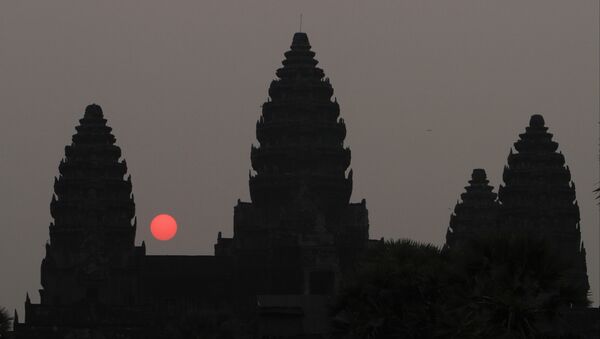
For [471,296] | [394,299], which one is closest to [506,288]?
[471,296]

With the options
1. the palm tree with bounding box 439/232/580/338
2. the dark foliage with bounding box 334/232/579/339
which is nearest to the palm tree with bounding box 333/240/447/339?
the dark foliage with bounding box 334/232/579/339

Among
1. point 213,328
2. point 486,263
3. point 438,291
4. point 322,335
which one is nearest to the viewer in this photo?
point 486,263

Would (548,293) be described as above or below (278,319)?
below

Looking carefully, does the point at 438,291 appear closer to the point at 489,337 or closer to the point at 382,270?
the point at 382,270

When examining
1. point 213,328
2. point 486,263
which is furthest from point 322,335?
point 486,263

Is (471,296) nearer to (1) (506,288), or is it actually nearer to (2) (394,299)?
(1) (506,288)

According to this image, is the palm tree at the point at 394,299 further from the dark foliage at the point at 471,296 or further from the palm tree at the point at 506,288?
the palm tree at the point at 506,288

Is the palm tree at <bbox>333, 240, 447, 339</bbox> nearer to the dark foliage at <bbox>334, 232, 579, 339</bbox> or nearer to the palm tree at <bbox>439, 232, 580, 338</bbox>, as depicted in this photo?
the dark foliage at <bbox>334, 232, 579, 339</bbox>

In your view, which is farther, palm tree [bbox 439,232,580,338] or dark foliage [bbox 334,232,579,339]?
dark foliage [bbox 334,232,579,339]

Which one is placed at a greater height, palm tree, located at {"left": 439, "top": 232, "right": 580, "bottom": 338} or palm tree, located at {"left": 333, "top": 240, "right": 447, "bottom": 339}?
palm tree, located at {"left": 333, "top": 240, "right": 447, "bottom": 339}

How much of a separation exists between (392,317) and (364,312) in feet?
3.91

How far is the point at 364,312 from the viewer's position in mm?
90062

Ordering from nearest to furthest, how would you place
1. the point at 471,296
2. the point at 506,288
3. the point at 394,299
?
the point at 471,296 < the point at 506,288 < the point at 394,299

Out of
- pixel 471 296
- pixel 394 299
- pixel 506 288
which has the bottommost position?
pixel 471 296
